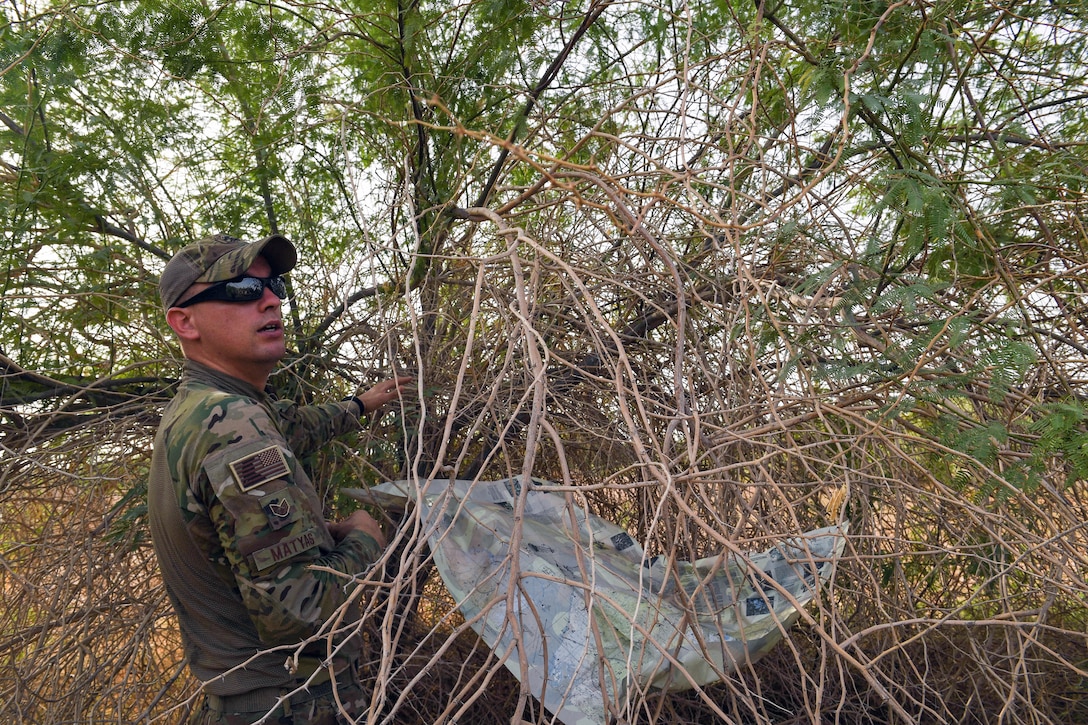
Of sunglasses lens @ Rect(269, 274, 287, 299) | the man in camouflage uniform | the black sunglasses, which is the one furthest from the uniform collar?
sunglasses lens @ Rect(269, 274, 287, 299)

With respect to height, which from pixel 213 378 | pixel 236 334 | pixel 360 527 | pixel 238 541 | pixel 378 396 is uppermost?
pixel 236 334

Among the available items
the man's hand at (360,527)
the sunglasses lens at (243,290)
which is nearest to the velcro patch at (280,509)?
the man's hand at (360,527)

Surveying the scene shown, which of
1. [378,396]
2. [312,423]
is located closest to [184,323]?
[312,423]

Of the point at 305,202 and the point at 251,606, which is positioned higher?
the point at 305,202

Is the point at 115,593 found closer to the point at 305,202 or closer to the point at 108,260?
the point at 108,260

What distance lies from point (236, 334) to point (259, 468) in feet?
1.56

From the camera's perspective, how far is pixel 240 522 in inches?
67.2

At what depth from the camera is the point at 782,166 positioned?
2.75 meters

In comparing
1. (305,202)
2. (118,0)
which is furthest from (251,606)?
(118,0)

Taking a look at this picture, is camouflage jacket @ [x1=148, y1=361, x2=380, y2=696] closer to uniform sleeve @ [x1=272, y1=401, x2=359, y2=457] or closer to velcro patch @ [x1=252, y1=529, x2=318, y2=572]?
velcro patch @ [x1=252, y1=529, x2=318, y2=572]

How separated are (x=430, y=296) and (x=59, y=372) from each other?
1.32 m

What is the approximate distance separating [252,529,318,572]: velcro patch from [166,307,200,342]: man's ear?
0.66 metres

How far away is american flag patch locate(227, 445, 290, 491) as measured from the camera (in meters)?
1.72

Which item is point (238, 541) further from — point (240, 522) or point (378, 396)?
point (378, 396)
